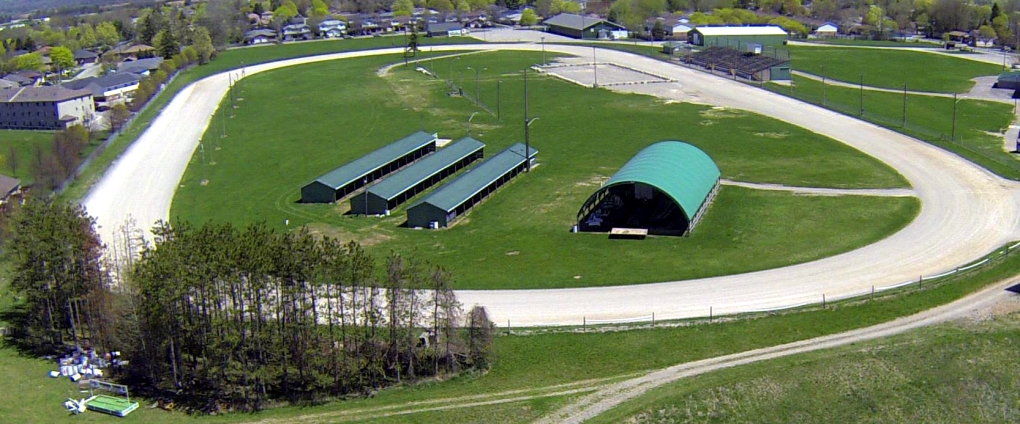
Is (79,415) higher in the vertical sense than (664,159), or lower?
lower

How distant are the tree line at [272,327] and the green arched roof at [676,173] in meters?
14.5

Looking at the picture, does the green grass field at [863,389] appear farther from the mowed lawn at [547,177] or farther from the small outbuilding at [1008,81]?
the small outbuilding at [1008,81]

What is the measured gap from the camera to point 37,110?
8706 centimetres

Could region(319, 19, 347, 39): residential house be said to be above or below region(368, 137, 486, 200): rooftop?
above

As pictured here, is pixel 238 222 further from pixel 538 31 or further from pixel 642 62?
pixel 538 31

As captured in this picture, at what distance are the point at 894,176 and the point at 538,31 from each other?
9740 cm

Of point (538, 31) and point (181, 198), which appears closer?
point (181, 198)

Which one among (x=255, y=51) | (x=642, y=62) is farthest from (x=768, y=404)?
(x=255, y=51)

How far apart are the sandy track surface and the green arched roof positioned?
7.08m

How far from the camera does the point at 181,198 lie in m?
55.2

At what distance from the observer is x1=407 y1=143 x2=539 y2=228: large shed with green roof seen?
157ft

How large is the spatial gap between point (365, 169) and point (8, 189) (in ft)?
65.0

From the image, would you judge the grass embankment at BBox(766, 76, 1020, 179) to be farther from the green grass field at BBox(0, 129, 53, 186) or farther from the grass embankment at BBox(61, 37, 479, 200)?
the green grass field at BBox(0, 129, 53, 186)

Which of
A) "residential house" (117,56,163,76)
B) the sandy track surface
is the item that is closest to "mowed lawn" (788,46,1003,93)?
the sandy track surface
